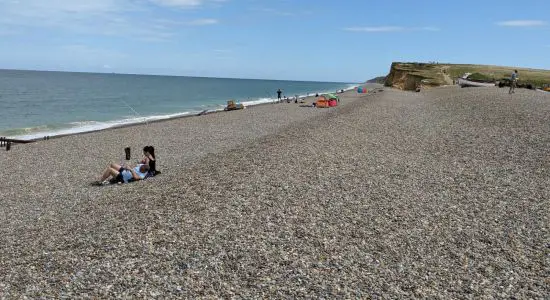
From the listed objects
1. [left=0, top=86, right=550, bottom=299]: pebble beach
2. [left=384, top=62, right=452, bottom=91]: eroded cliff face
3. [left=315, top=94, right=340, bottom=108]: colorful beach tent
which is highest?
[left=384, top=62, right=452, bottom=91]: eroded cliff face

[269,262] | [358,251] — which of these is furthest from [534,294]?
[269,262]

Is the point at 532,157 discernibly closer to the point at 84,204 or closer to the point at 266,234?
the point at 266,234

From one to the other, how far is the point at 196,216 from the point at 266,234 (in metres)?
2.00

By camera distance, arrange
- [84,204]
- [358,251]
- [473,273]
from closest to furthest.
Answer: [473,273] → [358,251] → [84,204]

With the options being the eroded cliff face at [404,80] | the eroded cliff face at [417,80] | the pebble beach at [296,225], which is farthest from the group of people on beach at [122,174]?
the eroded cliff face at [404,80]

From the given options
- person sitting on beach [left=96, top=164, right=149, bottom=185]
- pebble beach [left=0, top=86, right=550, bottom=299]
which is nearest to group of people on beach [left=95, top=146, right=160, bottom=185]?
person sitting on beach [left=96, top=164, right=149, bottom=185]

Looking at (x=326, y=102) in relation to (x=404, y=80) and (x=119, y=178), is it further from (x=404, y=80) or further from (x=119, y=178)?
(x=404, y=80)

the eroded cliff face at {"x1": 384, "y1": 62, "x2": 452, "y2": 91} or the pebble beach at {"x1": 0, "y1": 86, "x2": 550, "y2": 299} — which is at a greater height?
the eroded cliff face at {"x1": 384, "y1": 62, "x2": 452, "y2": 91}

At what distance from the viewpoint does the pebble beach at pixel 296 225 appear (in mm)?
7176

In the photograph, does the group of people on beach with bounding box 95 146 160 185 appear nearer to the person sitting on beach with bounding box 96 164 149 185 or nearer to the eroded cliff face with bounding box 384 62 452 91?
the person sitting on beach with bounding box 96 164 149 185

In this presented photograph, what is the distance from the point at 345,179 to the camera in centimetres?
1323

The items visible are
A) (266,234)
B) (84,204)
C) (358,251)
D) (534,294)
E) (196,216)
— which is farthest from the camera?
(84,204)

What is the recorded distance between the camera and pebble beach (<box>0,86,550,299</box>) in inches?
283

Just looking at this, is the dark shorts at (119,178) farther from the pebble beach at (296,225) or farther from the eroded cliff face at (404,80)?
the eroded cliff face at (404,80)
